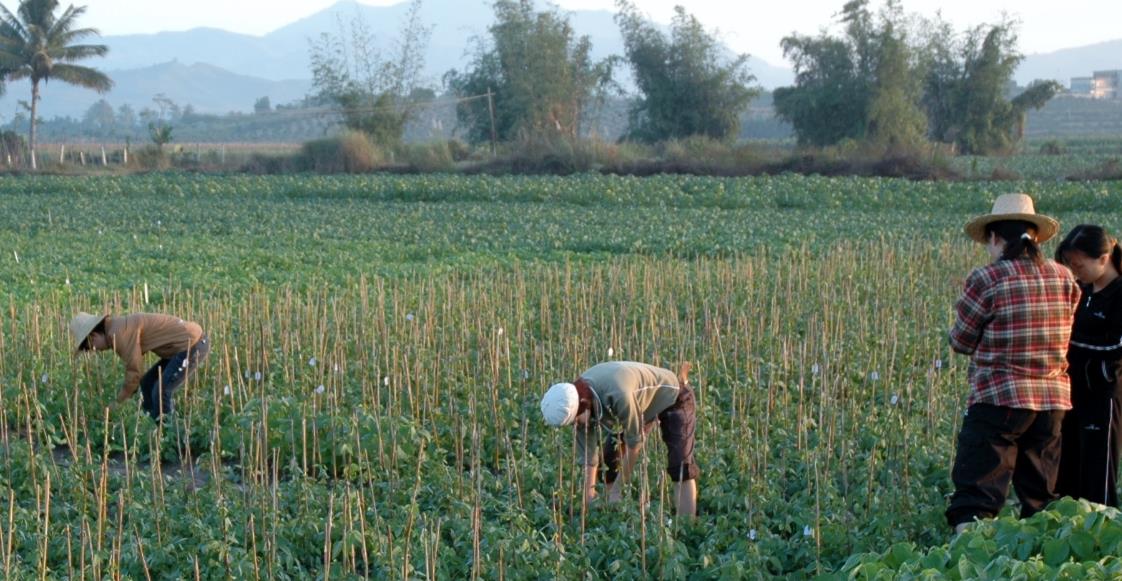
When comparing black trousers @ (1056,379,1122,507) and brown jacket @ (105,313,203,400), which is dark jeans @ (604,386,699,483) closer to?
black trousers @ (1056,379,1122,507)

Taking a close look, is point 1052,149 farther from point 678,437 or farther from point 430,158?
point 678,437

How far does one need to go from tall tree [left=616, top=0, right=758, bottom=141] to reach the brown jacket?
44.6 meters

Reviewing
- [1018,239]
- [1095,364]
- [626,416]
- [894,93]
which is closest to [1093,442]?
[1095,364]

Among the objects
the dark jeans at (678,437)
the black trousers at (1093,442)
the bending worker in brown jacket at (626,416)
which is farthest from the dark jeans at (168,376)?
the black trousers at (1093,442)

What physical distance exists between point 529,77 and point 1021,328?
155 ft

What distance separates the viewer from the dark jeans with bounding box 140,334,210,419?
779 cm

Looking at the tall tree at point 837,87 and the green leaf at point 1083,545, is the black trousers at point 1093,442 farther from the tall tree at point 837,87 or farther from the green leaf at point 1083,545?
the tall tree at point 837,87

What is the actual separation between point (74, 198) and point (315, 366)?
2249cm

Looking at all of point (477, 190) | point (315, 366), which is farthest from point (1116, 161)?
point (315, 366)

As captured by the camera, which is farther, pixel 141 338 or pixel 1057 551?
pixel 141 338

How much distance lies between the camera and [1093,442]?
552 centimetres

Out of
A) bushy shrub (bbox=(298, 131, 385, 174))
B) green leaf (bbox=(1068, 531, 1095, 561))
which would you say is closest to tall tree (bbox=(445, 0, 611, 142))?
bushy shrub (bbox=(298, 131, 385, 174))

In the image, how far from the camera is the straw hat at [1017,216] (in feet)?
17.3

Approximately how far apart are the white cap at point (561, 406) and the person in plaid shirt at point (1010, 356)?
64.5 inches
